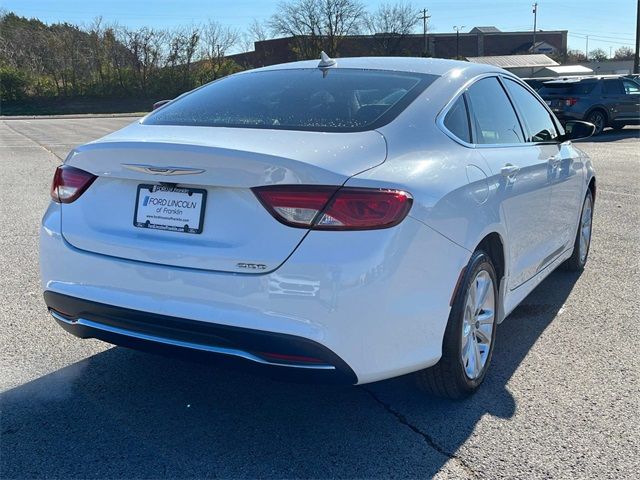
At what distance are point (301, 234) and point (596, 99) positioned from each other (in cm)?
1880

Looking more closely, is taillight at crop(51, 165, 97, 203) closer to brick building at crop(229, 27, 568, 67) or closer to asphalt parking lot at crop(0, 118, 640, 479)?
asphalt parking lot at crop(0, 118, 640, 479)

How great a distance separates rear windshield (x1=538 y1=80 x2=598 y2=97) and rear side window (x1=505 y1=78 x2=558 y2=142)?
15.6 meters

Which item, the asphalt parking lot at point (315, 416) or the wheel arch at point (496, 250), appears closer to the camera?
the asphalt parking lot at point (315, 416)

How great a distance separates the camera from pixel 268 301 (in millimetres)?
2600

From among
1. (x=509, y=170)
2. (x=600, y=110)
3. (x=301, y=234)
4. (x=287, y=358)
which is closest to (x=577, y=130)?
(x=509, y=170)

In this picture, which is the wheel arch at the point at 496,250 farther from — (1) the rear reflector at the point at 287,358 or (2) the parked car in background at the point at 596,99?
(2) the parked car in background at the point at 596,99

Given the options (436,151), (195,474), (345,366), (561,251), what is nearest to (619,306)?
(561,251)

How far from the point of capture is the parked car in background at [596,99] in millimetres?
19109

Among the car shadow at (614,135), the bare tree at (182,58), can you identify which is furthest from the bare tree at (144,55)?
the car shadow at (614,135)

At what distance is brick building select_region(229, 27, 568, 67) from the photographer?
70.6 m

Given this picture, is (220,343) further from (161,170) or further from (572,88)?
(572,88)

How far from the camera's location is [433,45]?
8112 cm

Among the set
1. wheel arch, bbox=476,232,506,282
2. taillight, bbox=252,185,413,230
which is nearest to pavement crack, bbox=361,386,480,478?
wheel arch, bbox=476,232,506,282

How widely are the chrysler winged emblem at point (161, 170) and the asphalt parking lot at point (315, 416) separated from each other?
3.82 ft
